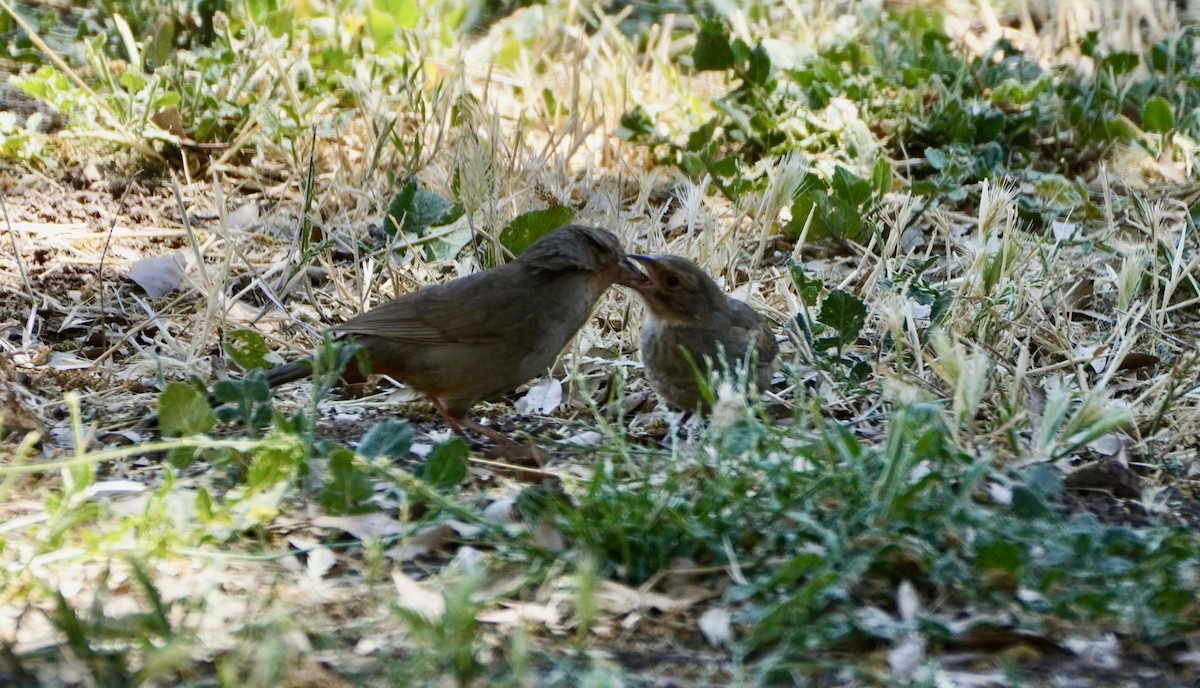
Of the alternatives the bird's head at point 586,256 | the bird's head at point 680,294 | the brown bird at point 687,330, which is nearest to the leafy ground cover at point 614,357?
the brown bird at point 687,330

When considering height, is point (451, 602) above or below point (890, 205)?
above

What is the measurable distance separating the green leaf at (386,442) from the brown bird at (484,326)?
0.94 metres

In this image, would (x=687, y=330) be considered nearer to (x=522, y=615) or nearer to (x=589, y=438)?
(x=589, y=438)

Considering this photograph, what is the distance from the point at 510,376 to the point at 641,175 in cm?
243

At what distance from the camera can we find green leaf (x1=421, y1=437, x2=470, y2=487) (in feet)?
11.0

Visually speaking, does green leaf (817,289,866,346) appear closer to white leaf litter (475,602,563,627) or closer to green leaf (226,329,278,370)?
green leaf (226,329,278,370)

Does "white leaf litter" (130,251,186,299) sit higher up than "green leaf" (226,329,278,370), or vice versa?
"green leaf" (226,329,278,370)

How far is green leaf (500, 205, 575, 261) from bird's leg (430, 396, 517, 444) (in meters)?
0.97

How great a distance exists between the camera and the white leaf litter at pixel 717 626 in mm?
2832

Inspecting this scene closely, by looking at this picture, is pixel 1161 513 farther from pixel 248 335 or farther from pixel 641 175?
pixel 641 175

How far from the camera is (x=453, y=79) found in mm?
6488

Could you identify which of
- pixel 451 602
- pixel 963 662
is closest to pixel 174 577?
pixel 451 602

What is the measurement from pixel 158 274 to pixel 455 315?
5.60 feet

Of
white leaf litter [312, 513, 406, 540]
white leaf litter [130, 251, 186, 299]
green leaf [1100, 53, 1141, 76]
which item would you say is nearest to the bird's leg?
white leaf litter [312, 513, 406, 540]
